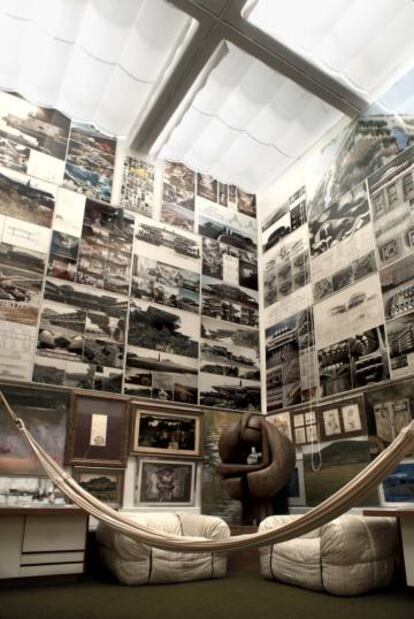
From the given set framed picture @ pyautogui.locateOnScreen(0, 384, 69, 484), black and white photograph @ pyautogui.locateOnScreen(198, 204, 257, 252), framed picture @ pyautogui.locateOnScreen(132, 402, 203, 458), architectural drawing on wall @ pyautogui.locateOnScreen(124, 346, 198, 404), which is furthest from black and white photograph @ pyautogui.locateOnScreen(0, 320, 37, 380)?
black and white photograph @ pyautogui.locateOnScreen(198, 204, 257, 252)

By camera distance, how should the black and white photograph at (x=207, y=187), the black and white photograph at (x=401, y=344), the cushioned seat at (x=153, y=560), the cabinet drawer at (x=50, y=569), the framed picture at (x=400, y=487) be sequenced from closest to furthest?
1. the cabinet drawer at (x=50, y=569)
2. the cushioned seat at (x=153, y=560)
3. the framed picture at (x=400, y=487)
4. the black and white photograph at (x=401, y=344)
5. the black and white photograph at (x=207, y=187)

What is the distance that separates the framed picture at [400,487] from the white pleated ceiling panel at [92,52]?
396cm

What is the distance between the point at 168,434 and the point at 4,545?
6.07 feet

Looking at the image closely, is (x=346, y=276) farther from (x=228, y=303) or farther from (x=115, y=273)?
(x=115, y=273)

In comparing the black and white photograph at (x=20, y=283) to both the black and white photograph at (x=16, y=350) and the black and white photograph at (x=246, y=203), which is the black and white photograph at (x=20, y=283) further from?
the black and white photograph at (x=246, y=203)

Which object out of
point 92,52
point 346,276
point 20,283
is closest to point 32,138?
point 92,52

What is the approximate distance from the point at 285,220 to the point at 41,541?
13.1ft

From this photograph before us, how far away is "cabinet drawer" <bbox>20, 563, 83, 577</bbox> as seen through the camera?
2814mm

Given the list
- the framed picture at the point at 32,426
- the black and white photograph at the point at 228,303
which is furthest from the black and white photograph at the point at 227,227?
the framed picture at the point at 32,426

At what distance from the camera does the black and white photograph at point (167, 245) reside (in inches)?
196

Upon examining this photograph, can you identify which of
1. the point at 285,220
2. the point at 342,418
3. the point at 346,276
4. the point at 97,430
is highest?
the point at 285,220

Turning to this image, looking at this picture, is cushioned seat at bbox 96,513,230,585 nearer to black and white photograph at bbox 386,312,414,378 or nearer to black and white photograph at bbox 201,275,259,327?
black and white photograph at bbox 386,312,414,378

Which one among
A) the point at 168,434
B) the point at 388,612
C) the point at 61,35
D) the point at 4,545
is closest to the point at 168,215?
the point at 61,35

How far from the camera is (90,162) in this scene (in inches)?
196
